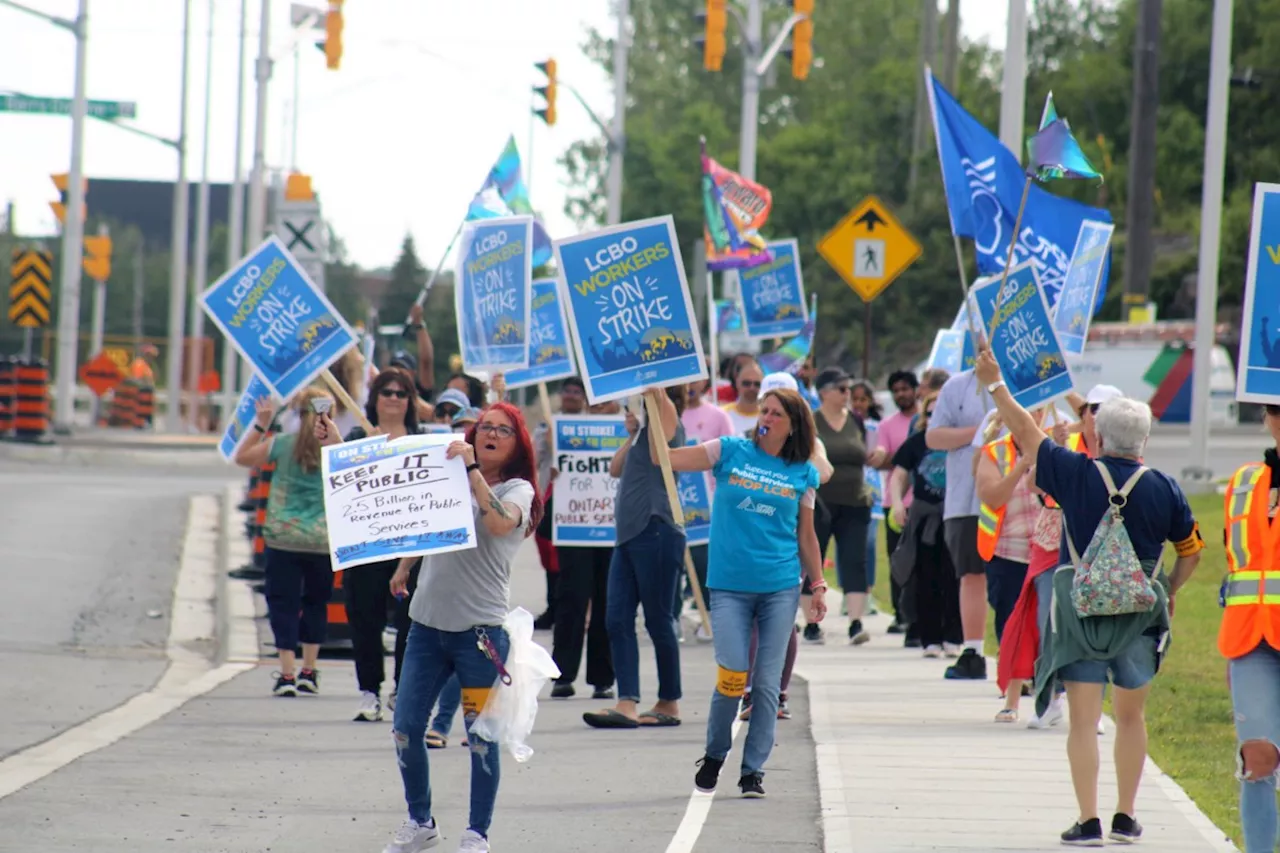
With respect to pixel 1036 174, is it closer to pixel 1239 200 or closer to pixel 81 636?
pixel 81 636

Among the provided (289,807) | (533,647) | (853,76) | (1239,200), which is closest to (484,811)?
(533,647)

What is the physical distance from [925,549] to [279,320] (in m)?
5.01

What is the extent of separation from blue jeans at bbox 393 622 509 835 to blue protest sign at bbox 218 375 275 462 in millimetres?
4228

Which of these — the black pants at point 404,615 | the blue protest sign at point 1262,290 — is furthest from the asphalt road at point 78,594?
the blue protest sign at point 1262,290

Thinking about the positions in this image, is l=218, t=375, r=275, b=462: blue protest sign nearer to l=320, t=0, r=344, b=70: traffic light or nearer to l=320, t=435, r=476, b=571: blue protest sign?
l=320, t=435, r=476, b=571: blue protest sign

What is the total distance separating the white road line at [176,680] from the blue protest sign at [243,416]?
1.37m

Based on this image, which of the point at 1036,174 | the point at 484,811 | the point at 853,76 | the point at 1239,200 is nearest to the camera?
the point at 484,811

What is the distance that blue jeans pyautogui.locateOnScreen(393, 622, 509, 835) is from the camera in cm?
764

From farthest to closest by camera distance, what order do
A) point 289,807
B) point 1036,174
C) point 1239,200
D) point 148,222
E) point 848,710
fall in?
point 148,222, point 1239,200, point 848,710, point 1036,174, point 289,807

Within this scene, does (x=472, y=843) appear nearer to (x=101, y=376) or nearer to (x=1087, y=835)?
(x=1087, y=835)

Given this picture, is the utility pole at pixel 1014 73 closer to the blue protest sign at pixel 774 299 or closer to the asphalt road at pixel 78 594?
the blue protest sign at pixel 774 299

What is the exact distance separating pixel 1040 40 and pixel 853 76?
1025 centimetres

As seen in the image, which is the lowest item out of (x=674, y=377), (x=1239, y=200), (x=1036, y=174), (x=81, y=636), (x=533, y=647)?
(x=81, y=636)

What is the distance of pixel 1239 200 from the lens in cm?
5141
